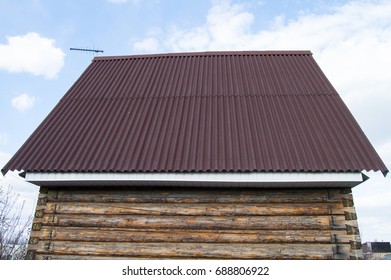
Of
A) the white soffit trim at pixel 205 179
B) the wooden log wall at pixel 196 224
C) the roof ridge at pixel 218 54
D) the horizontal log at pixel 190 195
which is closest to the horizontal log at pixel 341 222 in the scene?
the wooden log wall at pixel 196 224

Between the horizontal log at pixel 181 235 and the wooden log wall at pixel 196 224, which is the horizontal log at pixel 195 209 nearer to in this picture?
the wooden log wall at pixel 196 224

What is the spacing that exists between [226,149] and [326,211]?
2.06m

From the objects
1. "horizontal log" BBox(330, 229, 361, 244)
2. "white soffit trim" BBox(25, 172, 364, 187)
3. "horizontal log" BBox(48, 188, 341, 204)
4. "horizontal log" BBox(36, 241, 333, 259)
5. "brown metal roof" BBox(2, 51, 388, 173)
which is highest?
"brown metal roof" BBox(2, 51, 388, 173)

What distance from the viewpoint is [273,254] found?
483 cm

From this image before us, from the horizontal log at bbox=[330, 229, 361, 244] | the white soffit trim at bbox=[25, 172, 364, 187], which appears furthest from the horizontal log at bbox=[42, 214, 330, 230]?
the white soffit trim at bbox=[25, 172, 364, 187]

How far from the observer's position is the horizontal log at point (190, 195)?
5078mm

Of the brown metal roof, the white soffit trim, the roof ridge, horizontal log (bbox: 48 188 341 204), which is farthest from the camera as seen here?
the roof ridge

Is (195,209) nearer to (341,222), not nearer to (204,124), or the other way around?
(204,124)

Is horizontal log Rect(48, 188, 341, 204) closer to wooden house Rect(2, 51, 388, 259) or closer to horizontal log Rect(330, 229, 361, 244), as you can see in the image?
wooden house Rect(2, 51, 388, 259)

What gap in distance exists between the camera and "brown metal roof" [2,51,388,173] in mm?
4938

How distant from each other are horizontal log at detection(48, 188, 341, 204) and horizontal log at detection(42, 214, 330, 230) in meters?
0.29

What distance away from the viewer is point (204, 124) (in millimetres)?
5906

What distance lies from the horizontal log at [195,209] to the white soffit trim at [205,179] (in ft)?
1.32

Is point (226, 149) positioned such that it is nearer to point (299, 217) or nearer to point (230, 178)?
point (230, 178)
